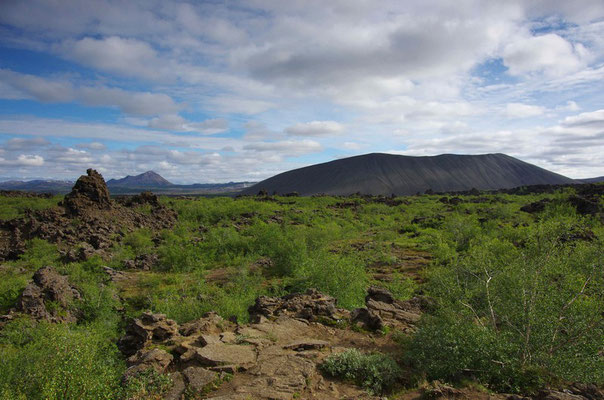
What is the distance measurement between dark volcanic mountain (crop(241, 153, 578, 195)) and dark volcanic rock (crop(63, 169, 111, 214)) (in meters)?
116

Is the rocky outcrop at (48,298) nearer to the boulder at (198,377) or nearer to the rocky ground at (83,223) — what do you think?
the boulder at (198,377)

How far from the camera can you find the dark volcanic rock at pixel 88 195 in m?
26.6

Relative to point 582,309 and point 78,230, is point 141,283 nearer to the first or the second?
point 78,230

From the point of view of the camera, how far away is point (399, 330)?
366 inches

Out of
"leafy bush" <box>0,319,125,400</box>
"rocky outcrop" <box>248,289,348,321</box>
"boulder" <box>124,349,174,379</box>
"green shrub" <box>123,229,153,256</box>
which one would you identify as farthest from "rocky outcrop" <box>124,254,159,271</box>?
"boulder" <box>124,349,174,379</box>

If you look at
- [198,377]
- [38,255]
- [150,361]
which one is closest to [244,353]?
[198,377]

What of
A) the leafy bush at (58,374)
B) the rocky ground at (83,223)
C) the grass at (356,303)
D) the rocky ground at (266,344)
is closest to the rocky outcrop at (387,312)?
the rocky ground at (266,344)

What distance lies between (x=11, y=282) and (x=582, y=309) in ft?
56.3

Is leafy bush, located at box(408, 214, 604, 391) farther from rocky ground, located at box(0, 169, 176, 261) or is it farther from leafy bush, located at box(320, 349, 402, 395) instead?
rocky ground, located at box(0, 169, 176, 261)

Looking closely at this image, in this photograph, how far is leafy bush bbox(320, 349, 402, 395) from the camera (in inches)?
258

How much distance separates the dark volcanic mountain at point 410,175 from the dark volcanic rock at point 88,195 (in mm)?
116147

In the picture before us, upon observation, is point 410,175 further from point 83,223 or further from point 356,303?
point 356,303

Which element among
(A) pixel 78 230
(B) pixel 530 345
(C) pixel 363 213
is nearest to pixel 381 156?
(C) pixel 363 213

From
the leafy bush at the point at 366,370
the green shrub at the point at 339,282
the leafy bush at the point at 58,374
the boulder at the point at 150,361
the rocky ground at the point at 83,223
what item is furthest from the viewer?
the rocky ground at the point at 83,223
